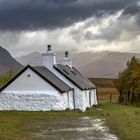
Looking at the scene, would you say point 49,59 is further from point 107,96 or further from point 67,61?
point 107,96

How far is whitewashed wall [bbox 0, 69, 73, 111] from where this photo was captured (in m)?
47.2

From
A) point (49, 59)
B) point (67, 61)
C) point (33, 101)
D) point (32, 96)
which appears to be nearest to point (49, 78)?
point (32, 96)

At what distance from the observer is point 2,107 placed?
1938 inches

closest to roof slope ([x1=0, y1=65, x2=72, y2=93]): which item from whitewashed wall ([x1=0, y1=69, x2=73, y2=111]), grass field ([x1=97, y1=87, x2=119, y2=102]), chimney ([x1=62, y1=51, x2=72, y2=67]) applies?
whitewashed wall ([x1=0, y1=69, x2=73, y2=111])

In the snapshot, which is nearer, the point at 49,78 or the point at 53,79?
the point at 49,78

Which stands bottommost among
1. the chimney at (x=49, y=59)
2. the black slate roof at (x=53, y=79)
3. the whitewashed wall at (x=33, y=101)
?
the whitewashed wall at (x=33, y=101)

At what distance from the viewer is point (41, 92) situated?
48.0 m

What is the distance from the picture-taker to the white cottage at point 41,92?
4738 centimetres

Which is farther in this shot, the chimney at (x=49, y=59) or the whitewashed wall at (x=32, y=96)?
the chimney at (x=49, y=59)

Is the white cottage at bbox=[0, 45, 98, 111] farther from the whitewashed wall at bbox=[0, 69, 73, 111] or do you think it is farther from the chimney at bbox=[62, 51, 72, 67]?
the chimney at bbox=[62, 51, 72, 67]

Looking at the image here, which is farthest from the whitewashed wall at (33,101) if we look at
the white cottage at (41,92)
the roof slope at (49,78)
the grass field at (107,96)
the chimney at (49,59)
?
the grass field at (107,96)

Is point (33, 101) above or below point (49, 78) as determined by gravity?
below

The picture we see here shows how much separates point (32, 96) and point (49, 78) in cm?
295

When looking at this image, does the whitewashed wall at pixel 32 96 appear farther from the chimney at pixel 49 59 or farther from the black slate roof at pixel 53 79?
the chimney at pixel 49 59
